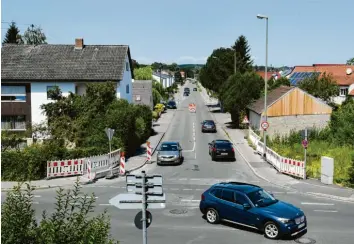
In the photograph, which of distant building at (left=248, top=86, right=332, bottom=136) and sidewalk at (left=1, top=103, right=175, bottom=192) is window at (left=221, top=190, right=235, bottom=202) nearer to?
sidewalk at (left=1, top=103, right=175, bottom=192)

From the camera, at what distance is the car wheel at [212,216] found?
15.6m

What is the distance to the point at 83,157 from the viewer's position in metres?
25.8

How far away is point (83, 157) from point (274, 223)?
48.8ft

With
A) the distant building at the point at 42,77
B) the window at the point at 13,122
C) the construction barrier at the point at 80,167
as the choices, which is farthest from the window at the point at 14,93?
the construction barrier at the point at 80,167

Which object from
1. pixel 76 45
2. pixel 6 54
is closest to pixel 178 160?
pixel 76 45

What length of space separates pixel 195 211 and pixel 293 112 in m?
24.4

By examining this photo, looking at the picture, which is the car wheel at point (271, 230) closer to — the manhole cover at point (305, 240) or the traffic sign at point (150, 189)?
the manhole cover at point (305, 240)

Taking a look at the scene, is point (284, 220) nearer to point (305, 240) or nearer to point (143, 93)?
point (305, 240)

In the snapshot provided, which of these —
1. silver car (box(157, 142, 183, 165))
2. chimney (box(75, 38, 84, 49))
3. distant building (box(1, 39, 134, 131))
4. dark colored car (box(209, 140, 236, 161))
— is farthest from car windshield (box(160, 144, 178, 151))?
chimney (box(75, 38, 84, 49))

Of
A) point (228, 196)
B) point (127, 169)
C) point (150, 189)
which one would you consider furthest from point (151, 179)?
point (127, 169)

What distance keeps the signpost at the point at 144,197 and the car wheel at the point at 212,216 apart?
308 inches

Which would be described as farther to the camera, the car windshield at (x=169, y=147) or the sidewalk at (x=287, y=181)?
the car windshield at (x=169, y=147)

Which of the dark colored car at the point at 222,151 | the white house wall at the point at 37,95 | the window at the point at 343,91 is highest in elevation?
the window at the point at 343,91

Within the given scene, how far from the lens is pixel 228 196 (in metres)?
15.4
